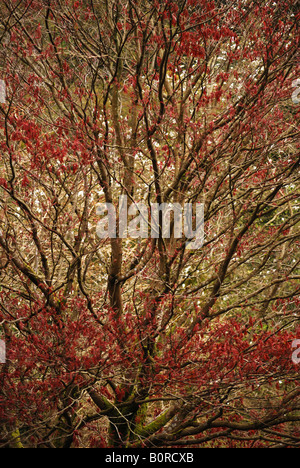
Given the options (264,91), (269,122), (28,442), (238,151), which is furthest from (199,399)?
(264,91)

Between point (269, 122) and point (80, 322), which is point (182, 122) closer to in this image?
point (269, 122)

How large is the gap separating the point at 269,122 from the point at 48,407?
379 cm

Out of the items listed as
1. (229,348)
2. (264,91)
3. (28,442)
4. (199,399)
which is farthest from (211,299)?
(28,442)

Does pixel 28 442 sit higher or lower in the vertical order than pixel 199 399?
lower

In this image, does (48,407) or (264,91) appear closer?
(48,407)

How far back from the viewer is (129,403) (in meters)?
5.05

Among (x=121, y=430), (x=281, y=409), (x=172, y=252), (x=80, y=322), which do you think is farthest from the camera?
(x=121, y=430)

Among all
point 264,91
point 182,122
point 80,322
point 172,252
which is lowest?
point 80,322

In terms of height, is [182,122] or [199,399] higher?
[182,122]

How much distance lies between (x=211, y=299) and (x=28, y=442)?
277 cm

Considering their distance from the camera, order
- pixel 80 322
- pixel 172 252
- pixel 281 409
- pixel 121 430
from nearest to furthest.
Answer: pixel 80 322, pixel 281 409, pixel 172 252, pixel 121 430

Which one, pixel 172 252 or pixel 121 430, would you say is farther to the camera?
pixel 121 430

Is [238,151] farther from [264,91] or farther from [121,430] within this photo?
[121,430]
